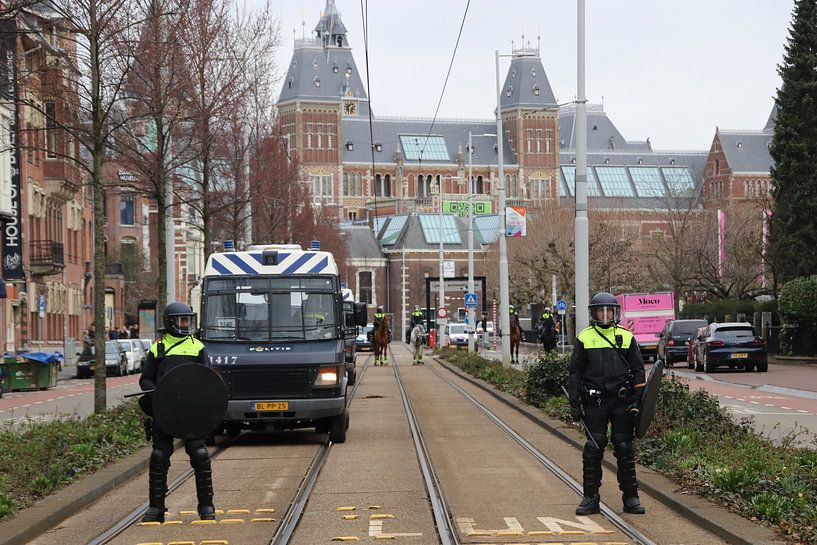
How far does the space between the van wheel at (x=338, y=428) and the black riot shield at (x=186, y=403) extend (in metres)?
7.99

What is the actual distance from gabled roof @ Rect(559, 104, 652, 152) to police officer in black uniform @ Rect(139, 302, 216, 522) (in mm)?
181514

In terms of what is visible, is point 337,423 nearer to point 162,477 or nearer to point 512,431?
point 512,431

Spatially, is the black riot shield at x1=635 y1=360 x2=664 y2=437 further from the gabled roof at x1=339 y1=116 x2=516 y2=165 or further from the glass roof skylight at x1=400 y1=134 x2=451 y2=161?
the glass roof skylight at x1=400 y1=134 x2=451 y2=161

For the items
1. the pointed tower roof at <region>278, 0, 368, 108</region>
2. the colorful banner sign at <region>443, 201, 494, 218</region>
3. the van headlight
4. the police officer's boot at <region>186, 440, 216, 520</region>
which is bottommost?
the police officer's boot at <region>186, 440, 216, 520</region>

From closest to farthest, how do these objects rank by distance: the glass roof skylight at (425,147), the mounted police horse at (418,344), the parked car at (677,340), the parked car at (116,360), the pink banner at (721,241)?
the parked car at (677,340) → the parked car at (116,360) → the mounted police horse at (418,344) → the pink banner at (721,241) → the glass roof skylight at (425,147)

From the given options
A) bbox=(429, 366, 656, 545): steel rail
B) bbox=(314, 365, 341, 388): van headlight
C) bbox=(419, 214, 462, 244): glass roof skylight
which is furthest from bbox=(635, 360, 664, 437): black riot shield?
bbox=(419, 214, 462, 244): glass roof skylight

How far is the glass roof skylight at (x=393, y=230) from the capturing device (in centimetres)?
15075

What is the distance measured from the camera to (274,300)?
20.1 meters

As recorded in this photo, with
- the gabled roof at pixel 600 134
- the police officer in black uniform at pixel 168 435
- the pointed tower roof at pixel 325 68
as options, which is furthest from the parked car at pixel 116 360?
the gabled roof at pixel 600 134

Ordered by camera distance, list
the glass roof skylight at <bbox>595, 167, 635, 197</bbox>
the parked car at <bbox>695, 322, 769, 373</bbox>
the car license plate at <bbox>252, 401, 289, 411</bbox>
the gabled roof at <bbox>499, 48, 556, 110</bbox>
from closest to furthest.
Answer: the car license plate at <bbox>252, 401, 289, 411</bbox>
the parked car at <bbox>695, 322, 769, 373</bbox>
the gabled roof at <bbox>499, 48, 556, 110</bbox>
the glass roof skylight at <bbox>595, 167, 635, 197</bbox>

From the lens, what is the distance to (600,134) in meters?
197

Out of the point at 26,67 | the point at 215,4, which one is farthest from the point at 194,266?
the point at 26,67

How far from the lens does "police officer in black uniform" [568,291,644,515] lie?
12.0 meters

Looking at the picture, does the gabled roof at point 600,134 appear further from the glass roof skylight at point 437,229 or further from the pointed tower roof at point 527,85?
the glass roof skylight at point 437,229
